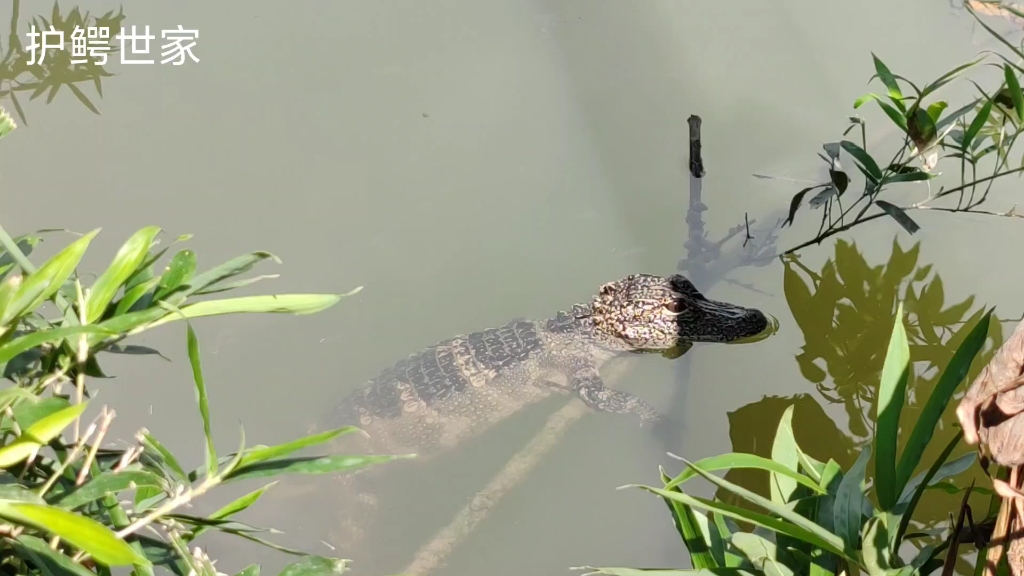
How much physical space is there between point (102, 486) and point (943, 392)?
1.11 meters

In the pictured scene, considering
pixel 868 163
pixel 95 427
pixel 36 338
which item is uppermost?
pixel 868 163

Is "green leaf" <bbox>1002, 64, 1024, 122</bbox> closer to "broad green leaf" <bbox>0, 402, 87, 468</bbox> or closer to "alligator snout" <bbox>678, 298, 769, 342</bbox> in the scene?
"alligator snout" <bbox>678, 298, 769, 342</bbox>

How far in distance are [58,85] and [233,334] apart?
61.4 inches

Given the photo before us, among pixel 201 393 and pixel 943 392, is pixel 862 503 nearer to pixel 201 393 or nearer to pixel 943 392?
pixel 943 392

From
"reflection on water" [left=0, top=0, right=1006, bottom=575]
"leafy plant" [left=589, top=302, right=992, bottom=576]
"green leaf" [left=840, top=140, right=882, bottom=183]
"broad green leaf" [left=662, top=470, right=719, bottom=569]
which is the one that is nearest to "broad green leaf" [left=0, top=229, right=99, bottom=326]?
"leafy plant" [left=589, top=302, right=992, bottom=576]

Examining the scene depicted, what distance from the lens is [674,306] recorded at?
246 cm

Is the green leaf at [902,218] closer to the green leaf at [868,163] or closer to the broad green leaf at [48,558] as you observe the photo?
the green leaf at [868,163]

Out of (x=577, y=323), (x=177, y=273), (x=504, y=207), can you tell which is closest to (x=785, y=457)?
(x=177, y=273)

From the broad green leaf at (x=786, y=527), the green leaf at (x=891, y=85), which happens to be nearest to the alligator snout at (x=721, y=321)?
the green leaf at (x=891, y=85)

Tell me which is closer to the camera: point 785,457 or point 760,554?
point 760,554

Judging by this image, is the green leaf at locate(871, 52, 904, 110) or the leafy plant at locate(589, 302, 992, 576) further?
the green leaf at locate(871, 52, 904, 110)

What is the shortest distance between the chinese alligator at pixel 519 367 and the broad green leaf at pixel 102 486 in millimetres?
1700

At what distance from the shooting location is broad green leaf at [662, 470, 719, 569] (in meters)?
1.14

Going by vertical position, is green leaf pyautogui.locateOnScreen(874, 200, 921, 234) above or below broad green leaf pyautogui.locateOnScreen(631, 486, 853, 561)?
above
